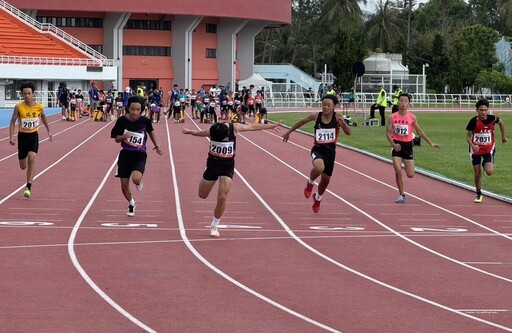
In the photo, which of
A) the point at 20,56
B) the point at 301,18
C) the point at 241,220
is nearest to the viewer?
the point at 241,220

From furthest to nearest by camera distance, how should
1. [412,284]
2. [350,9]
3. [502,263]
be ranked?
[350,9]
[502,263]
[412,284]

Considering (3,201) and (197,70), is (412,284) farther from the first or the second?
(197,70)

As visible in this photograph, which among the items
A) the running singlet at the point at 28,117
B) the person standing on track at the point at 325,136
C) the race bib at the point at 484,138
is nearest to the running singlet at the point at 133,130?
the person standing on track at the point at 325,136

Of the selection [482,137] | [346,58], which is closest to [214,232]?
[482,137]

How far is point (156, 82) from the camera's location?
93312 millimetres

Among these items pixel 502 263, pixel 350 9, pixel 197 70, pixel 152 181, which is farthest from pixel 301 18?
pixel 502 263

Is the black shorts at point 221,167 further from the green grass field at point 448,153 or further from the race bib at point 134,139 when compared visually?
the green grass field at point 448,153

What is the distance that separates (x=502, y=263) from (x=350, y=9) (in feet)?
336

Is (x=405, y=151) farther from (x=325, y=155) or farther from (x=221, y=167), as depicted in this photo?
(x=221, y=167)

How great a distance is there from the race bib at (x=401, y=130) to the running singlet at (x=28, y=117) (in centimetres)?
577

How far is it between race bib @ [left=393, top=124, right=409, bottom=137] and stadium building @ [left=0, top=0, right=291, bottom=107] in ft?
183

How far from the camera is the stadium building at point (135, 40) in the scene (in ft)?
254

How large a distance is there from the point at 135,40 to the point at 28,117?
74.7m

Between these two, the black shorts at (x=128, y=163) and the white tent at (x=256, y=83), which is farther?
the white tent at (x=256, y=83)
